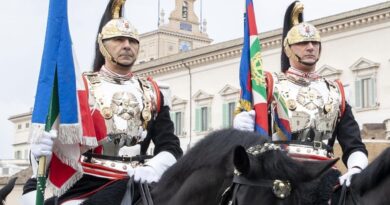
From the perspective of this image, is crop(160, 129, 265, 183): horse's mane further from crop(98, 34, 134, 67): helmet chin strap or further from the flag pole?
crop(98, 34, 134, 67): helmet chin strap

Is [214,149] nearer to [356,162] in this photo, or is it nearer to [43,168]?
[43,168]

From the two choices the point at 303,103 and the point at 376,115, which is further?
the point at 376,115

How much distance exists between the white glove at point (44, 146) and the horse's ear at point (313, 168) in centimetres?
243

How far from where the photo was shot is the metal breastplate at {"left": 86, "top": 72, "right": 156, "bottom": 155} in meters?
7.58

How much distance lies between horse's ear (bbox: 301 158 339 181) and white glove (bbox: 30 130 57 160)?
2.43m

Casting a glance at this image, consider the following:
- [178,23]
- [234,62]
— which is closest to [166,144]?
[234,62]

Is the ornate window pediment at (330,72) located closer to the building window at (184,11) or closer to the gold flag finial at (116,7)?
the gold flag finial at (116,7)

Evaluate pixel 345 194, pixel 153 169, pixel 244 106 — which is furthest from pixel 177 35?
pixel 153 169

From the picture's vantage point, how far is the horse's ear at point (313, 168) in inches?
204

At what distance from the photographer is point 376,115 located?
40.1 meters

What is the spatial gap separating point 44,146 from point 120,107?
957 mm

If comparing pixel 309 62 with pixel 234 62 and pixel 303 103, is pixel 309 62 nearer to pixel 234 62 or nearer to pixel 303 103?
pixel 303 103

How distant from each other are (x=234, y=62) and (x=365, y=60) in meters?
9.06

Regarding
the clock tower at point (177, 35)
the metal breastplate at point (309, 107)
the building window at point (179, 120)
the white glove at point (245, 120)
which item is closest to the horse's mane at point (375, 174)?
the metal breastplate at point (309, 107)
